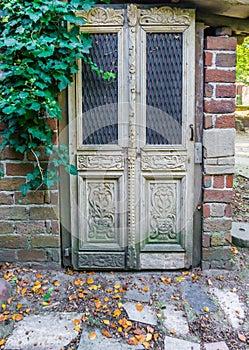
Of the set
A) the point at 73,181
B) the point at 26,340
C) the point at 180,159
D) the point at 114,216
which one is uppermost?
the point at 180,159

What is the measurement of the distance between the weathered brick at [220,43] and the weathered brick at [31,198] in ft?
5.10

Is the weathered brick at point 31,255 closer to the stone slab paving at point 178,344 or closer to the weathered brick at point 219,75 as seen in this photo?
the stone slab paving at point 178,344

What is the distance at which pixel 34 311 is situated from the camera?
2096 mm

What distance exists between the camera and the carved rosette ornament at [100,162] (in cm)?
245

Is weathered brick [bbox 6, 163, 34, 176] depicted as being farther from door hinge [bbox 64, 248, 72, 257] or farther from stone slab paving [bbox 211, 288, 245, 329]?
stone slab paving [bbox 211, 288, 245, 329]

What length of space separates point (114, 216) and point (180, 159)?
2.06ft

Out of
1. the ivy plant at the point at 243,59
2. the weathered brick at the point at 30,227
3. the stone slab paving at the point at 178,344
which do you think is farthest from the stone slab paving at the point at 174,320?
the ivy plant at the point at 243,59

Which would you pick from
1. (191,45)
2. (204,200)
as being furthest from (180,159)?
(191,45)

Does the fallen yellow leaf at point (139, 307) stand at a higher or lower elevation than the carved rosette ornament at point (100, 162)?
lower

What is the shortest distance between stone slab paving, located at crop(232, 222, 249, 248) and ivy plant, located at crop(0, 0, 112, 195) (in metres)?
1.75

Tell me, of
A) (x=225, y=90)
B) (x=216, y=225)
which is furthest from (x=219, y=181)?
(x=225, y=90)

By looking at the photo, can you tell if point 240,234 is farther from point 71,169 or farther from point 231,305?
point 71,169

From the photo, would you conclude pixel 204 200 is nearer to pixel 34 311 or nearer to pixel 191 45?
pixel 191 45

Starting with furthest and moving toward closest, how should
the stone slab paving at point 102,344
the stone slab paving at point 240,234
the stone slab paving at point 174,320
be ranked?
1. the stone slab paving at point 240,234
2. the stone slab paving at point 174,320
3. the stone slab paving at point 102,344
